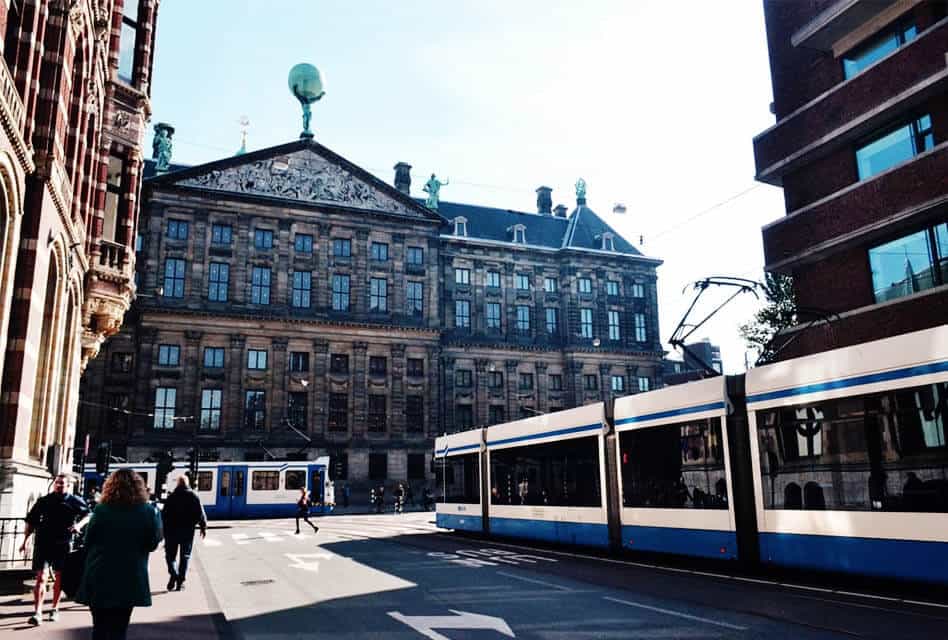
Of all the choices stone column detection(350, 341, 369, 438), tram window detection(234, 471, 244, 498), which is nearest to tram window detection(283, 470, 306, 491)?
tram window detection(234, 471, 244, 498)

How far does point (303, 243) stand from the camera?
5691cm

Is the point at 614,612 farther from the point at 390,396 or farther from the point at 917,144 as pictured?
the point at 390,396

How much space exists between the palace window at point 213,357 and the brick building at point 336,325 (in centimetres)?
10

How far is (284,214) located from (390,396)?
1591cm

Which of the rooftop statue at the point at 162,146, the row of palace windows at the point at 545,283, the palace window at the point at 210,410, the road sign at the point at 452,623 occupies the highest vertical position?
the rooftop statue at the point at 162,146

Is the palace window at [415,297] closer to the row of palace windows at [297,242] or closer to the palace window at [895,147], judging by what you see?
the row of palace windows at [297,242]

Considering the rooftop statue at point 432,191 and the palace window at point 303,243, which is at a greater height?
the rooftop statue at point 432,191

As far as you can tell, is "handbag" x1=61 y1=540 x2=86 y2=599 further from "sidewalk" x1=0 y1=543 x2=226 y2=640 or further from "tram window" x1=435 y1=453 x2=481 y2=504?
"tram window" x1=435 y1=453 x2=481 y2=504

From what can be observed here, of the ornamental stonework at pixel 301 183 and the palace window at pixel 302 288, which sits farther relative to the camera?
the palace window at pixel 302 288

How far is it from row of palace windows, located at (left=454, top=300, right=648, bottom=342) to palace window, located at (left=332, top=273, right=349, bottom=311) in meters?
9.94

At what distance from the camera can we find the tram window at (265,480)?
134 ft

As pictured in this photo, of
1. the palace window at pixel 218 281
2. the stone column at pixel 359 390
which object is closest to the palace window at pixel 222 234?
the palace window at pixel 218 281

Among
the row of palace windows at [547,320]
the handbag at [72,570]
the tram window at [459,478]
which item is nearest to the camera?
the handbag at [72,570]

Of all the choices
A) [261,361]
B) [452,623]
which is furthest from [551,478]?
[261,361]
